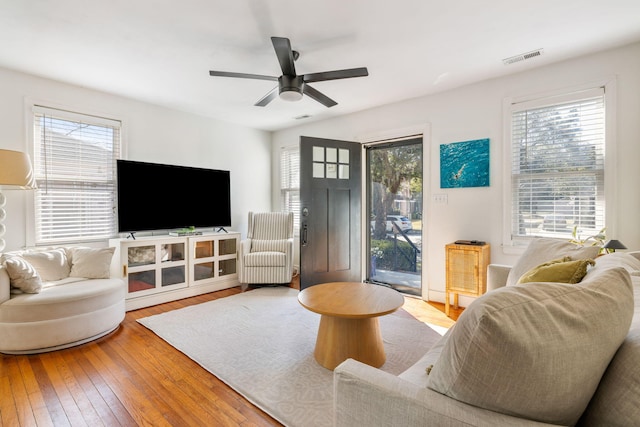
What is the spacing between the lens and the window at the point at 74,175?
10.8 ft

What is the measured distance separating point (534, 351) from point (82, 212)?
14.2 ft

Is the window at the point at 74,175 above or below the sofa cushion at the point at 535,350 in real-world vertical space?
above

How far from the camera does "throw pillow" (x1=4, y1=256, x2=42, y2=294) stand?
243 centimetres

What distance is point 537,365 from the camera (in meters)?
0.69

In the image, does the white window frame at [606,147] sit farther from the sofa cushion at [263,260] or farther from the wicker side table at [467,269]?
the sofa cushion at [263,260]

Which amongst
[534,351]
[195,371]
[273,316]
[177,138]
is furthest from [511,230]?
[177,138]

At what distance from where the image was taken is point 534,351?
27.0 inches

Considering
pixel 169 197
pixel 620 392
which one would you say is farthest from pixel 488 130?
pixel 169 197

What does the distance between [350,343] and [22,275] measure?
261 cm

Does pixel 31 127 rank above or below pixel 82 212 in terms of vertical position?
above

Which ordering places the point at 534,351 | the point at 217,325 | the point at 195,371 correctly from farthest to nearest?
the point at 217,325 → the point at 195,371 → the point at 534,351

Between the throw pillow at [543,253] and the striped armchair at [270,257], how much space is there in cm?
272

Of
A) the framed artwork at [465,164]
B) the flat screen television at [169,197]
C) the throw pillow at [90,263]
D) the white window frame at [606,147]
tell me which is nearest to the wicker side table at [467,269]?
the white window frame at [606,147]

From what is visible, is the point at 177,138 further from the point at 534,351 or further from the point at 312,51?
the point at 534,351
